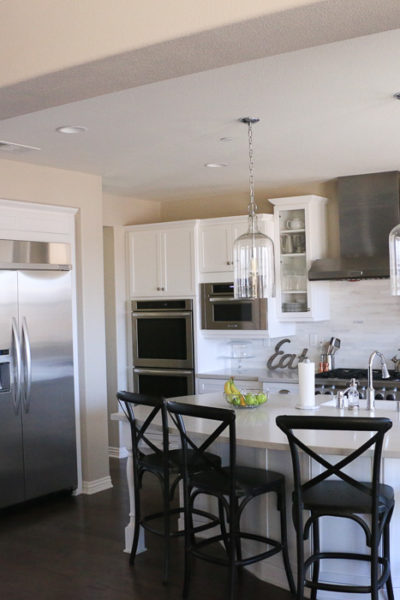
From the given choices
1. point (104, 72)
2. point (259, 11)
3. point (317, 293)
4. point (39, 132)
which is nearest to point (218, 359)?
point (317, 293)

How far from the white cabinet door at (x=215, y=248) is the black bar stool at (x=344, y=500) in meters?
3.29

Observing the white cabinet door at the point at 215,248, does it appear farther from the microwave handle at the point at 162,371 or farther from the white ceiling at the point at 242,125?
the microwave handle at the point at 162,371

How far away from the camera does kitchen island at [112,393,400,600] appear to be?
333 centimetres

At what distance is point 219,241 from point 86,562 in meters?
3.31

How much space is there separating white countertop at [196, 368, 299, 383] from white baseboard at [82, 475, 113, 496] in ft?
4.34

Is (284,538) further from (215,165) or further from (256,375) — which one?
(215,165)

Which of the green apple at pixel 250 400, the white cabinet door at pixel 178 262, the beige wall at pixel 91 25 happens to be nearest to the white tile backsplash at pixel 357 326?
the white cabinet door at pixel 178 262

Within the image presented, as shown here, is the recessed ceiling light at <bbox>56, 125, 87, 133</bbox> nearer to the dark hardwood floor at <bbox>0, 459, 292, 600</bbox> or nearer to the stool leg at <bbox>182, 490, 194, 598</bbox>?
the stool leg at <bbox>182, 490, 194, 598</bbox>

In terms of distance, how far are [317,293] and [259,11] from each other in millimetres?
4484

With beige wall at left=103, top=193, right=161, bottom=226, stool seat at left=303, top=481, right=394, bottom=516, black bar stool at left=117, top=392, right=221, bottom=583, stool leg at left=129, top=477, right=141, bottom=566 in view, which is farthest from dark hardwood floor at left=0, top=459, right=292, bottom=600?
beige wall at left=103, top=193, right=161, bottom=226

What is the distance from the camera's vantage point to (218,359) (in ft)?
22.3

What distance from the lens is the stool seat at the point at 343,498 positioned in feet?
10.1

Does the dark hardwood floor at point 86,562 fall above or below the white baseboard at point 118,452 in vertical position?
below

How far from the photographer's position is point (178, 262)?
671 centimetres
